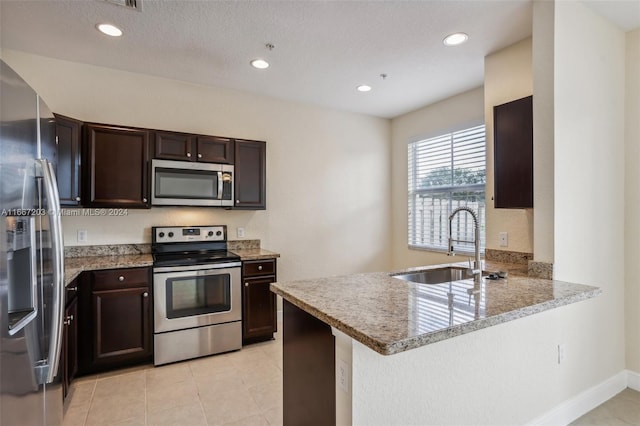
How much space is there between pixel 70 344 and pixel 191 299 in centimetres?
91

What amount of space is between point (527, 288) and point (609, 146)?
1.50 meters

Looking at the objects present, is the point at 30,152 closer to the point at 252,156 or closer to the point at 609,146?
the point at 252,156

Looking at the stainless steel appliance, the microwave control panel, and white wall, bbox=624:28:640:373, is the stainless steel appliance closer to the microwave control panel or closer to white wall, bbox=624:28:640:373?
the microwave control panel

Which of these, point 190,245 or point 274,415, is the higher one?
point 190,245

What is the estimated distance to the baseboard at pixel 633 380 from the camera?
8.06ft

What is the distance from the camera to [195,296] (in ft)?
9.91

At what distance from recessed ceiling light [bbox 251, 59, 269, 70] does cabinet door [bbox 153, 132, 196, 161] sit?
0.94 meters

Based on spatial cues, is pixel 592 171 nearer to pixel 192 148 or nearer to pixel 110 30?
pixel 192 148

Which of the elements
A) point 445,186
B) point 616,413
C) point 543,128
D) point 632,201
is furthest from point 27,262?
point 445,186

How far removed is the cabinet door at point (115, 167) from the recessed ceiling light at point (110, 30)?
0.77m

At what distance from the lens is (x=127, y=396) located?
7.93 feet

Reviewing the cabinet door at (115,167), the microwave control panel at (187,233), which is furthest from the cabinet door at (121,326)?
the cabinet door at (115,167)

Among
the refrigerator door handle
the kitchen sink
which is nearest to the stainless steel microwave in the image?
the refrigerator door handle

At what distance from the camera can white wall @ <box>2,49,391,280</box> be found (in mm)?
3074
